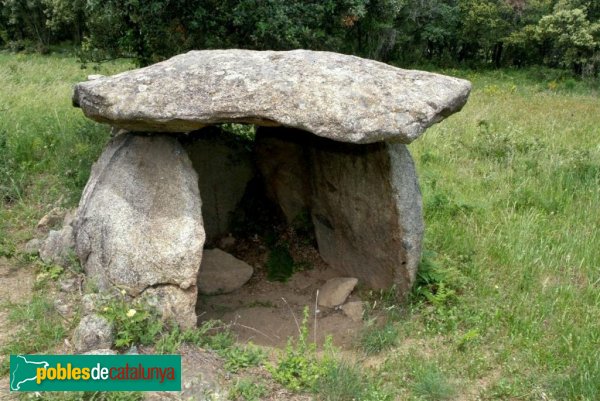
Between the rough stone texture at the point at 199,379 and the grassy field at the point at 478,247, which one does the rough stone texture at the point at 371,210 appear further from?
the rough stone texture at the point at 199,379

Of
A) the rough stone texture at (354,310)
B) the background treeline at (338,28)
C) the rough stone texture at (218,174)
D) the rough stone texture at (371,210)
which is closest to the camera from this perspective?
the rough stone texture at (371,210)

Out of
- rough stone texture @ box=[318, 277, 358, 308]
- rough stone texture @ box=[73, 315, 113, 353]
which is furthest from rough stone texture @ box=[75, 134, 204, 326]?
rough stone texture @ box=[318, 277, 358, 308]

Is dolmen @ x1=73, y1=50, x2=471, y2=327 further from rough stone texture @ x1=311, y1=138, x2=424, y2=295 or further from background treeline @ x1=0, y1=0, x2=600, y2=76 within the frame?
background treeline @ x1=0, y1=0, x2=600, y2=76

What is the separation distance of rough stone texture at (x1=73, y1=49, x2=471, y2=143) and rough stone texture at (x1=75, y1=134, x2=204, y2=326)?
31 centimetres

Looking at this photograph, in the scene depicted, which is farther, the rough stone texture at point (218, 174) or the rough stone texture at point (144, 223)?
the rough stone texture at point (218, 174)

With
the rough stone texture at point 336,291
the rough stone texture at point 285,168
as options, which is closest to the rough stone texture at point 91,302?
the rough stone texture at point 336,291

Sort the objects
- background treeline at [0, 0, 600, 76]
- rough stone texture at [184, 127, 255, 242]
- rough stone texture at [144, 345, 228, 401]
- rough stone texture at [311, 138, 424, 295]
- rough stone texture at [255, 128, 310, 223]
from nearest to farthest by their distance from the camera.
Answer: rough stone texture at [144, 345, 228, 401] → rough stone texture at [311, 138, 424, 295] → rough stone texture at [255, 128, 310, 223] → rough stone texture at [184, 127, 255, 242] → background treeline at [0, 0, 600, 76]

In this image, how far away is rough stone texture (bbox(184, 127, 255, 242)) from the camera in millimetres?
6371

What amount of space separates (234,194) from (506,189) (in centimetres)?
301

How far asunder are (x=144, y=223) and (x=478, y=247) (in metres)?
3.05

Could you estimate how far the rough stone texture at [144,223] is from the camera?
4164 mm

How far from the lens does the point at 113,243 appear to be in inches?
170

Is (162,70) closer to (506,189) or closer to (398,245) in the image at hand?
(398,245)

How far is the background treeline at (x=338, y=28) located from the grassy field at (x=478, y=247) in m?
1.35
